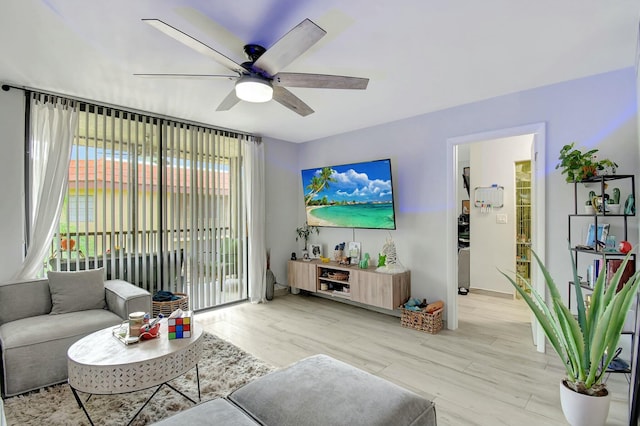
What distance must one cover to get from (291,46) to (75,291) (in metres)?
2.89

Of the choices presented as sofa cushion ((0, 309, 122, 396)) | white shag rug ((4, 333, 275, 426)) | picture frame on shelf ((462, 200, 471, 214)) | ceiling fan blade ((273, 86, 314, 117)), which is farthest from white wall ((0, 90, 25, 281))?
picture frame on shelf ((462, 200, 471, 214))

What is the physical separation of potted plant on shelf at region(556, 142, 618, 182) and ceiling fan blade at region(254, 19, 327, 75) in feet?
7.77

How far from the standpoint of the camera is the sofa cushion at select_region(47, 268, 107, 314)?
2.92m

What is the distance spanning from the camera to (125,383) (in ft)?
6.09

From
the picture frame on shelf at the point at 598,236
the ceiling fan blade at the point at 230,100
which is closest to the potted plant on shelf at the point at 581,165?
the picture frame on shelf at the point at 598,236

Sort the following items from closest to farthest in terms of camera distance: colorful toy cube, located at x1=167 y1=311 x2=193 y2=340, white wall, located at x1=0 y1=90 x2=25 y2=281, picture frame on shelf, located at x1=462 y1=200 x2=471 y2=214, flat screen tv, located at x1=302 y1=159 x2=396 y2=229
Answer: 1. colorful toy cube, located at x1=167 y1=311 x2=193 y2=340
2. white wall, located at x1=0 y1=90 x2=25 y2=281
3. flat screen tv, located at x1=302 y1=159 x2=396 y2=229
4. picture frame on shelf, located at x1=462 y1=200 x2=471 y2=214

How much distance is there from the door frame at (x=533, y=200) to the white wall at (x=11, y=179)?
14.5 ft

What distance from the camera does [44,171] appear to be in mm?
3221

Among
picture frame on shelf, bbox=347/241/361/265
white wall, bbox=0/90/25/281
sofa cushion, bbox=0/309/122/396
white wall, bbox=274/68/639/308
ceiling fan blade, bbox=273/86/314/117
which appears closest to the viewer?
sofa cushion, bbox=0/309/122/396

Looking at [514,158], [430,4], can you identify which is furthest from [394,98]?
[514,158]

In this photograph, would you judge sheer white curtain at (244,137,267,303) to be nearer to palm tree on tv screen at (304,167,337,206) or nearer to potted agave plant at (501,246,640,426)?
palm tree on tv screen at (304,167,337,206)

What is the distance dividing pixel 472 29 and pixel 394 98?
1.29 meters

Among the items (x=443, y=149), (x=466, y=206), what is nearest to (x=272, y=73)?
(x=443, y=149)

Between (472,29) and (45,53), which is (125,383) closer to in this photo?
(45,53)
